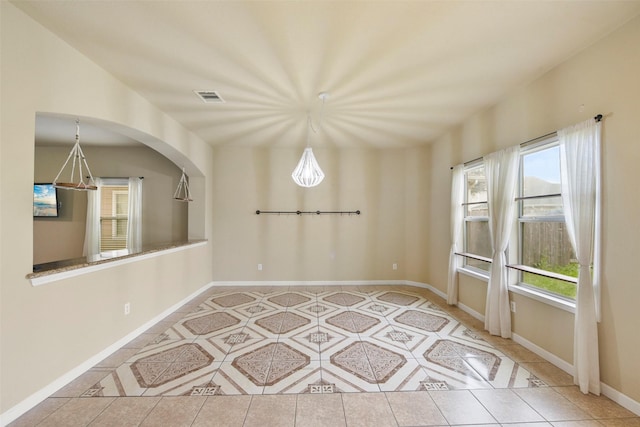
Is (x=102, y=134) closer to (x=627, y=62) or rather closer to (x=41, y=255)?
(x=41, y=255)

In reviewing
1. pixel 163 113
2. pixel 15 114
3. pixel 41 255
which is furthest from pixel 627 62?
pixel 41 255

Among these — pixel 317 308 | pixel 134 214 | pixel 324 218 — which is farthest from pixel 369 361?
pixel 134 214

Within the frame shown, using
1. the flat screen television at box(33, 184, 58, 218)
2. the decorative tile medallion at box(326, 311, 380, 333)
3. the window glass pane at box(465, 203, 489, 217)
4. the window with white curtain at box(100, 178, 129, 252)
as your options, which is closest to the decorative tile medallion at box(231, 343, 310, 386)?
the decorative tile medallion at box(326, 311, 380, 333)

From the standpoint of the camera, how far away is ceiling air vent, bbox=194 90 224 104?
3055 mm

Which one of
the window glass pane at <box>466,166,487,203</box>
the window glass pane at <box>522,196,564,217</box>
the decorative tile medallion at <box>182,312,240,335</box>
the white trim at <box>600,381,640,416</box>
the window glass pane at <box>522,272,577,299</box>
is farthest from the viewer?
the window glass pane at <box>466,166,487,203</box>

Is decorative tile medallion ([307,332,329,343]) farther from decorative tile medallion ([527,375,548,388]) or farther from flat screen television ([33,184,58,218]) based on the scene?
flat screen television ([33,184,58,218])

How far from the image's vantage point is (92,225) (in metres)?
4.90

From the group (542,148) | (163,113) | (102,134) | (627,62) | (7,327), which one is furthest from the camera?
(102,134)

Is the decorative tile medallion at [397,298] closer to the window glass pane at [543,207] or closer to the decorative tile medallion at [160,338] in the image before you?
the window glass pane at [543,207]

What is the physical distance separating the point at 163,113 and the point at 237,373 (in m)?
3.30

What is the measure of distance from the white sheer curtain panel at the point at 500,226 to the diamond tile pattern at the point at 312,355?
32cm

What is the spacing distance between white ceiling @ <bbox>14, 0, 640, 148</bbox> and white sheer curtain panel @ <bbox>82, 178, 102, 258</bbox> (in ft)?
8.76

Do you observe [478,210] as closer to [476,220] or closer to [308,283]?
[476,220]

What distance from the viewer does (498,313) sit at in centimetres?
321
